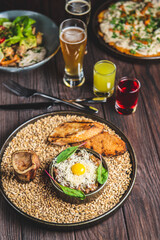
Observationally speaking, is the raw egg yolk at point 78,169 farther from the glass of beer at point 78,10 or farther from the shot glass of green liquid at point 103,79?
the glass of beer at point 78,10

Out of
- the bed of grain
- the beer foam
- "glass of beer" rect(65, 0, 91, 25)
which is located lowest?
the bed of grain

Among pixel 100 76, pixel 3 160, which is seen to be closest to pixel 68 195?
pixel 3 160

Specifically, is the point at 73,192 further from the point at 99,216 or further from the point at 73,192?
the point at 99,216

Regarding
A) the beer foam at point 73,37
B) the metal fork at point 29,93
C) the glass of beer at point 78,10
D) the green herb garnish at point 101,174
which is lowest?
the metal fork at point 29,93

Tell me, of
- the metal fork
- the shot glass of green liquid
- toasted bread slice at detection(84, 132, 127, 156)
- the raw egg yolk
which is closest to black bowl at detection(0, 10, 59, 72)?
the metal fork

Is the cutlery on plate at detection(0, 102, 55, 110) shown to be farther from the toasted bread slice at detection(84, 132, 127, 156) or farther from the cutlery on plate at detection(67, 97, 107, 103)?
the toasted bread slice at detection(84, 132, 127, 156)

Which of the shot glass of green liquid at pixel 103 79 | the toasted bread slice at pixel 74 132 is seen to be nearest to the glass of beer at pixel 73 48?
the shot glass of green liquid at pixel 103 79

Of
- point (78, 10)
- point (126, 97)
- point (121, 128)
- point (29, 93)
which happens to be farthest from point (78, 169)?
point (78, 10)
